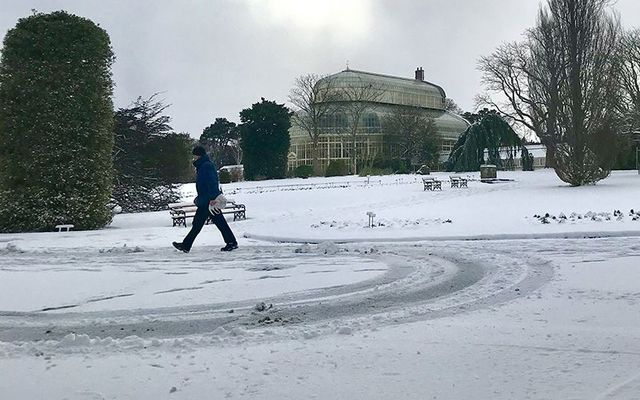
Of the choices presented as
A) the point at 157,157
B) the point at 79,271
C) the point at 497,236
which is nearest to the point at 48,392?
the point at 79,271

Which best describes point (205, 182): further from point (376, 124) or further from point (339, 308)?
point (376, 124)

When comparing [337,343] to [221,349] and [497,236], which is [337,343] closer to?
[221,349]

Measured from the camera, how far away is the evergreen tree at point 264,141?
56562 millimetres

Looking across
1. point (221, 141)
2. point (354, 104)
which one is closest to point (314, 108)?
point (354, 104)

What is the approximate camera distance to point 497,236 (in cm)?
1324

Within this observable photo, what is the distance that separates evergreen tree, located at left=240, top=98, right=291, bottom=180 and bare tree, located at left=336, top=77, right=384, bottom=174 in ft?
42.1

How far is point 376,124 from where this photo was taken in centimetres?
7675

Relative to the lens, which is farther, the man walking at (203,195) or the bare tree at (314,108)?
the bare tree at (314,108)

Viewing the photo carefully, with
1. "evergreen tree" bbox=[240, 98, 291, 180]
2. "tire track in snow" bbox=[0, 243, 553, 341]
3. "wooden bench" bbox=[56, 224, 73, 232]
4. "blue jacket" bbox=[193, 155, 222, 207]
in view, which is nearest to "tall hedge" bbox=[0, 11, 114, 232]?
"wooden bench" bbox=[56, 224, 73, 232]

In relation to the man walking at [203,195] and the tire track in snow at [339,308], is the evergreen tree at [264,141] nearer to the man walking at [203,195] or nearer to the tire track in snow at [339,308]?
the man walking at [203,195]

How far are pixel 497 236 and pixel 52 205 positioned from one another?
40.3ft

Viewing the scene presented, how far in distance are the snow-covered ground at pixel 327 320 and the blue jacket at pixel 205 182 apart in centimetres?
103

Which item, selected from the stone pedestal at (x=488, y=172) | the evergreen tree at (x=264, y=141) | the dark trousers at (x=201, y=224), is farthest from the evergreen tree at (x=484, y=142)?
the dark trousers at (x=201, y=224)

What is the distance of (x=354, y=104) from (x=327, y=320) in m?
68.6
